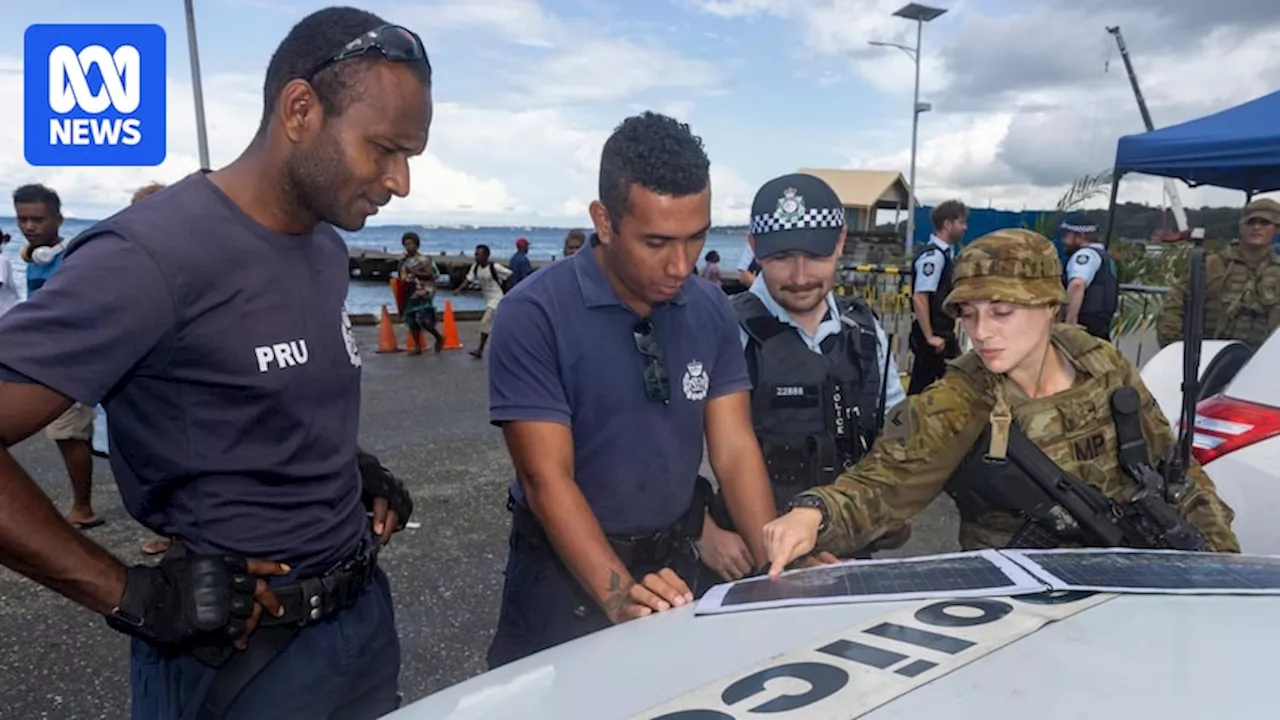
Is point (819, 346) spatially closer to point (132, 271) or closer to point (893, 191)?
point (132, 271)

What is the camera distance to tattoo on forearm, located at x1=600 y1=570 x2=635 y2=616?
171cm

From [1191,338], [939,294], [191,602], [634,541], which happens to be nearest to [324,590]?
[191,602]

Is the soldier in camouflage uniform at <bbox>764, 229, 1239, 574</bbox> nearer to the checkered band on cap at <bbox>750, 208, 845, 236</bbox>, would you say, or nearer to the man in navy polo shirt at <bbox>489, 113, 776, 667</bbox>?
the man in navy polo shirt at <bbox>489, 113, 776, 667</bbox>

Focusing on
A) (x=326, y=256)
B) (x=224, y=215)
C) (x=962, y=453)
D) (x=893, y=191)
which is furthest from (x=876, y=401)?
(x=893, y=191)

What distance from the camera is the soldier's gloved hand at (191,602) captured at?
54.1 inches

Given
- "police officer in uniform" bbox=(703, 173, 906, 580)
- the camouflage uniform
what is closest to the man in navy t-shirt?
the camouflage uniform

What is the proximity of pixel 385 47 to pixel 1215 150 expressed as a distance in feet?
24.0

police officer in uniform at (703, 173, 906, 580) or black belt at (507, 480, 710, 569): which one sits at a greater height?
police officer in uniform at (703, 173, 906, 580)

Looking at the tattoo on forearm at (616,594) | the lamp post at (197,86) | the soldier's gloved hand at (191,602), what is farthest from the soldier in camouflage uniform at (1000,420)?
the lamp post at (197,86)

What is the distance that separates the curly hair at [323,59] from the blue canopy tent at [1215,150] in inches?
279

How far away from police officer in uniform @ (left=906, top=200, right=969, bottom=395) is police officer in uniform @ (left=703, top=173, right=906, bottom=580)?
14.1 feet

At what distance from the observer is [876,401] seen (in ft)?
8.64

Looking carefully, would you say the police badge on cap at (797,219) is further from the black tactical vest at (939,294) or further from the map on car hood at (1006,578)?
the black tactical vest at (939,294)

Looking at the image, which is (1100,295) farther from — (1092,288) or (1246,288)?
(1246,288)
